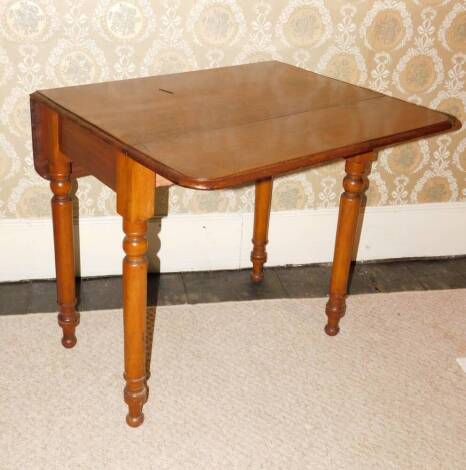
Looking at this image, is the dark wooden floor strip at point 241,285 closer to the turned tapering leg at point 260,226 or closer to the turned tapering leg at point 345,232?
the turned tapering leg at point 260,226

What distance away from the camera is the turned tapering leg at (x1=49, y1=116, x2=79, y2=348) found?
5.74 feet

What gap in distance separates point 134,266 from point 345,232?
0.71m

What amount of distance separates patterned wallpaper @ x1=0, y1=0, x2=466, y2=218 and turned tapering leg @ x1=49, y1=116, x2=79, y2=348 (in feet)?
1.30

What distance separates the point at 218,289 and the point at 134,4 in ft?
3.12

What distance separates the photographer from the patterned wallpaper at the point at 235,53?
6.50 ft

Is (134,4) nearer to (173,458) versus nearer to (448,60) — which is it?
(448,60)

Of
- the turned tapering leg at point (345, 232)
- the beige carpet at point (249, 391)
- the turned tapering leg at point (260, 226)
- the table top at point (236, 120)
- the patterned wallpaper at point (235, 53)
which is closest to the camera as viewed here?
the table top at point (236, 120)

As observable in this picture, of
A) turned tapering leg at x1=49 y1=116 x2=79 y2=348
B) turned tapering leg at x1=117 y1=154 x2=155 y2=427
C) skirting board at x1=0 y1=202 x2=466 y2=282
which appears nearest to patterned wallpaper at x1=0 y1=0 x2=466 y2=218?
skirting board at x1=0 y1=202 x2=466 y2=282

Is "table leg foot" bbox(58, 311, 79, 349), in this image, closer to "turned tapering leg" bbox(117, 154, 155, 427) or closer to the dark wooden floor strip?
the dark wooden floor strip

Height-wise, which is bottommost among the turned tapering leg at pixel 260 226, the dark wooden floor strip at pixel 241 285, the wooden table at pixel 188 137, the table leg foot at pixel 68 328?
the dark wooden floor strip at pixel 241 285

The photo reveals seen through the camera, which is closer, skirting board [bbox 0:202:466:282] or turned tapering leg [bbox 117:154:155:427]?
turned tapering leg [bbox 117:154:155:427]

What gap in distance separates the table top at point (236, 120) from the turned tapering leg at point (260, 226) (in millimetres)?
409

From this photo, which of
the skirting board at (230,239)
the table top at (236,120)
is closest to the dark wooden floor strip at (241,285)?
the skirting board at (230,239)

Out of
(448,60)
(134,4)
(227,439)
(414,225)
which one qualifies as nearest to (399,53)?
(448,60)
